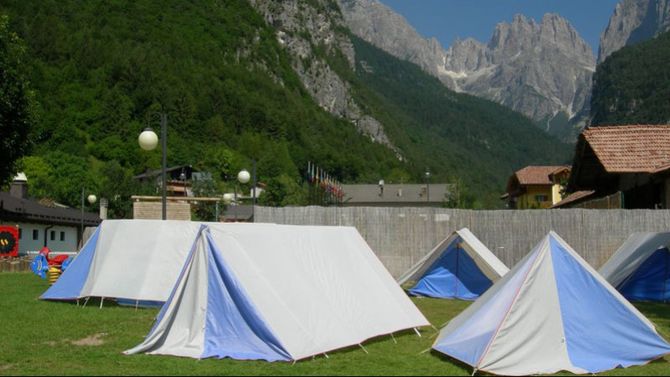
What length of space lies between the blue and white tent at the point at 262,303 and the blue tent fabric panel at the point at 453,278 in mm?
6842

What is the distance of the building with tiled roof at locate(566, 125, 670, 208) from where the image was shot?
20297 mm

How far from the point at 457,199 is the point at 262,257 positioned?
5452 centimetres

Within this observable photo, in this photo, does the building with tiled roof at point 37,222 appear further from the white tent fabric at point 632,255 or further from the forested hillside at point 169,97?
the white tent fabric at point 632,255

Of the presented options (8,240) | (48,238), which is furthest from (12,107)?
(48,238)

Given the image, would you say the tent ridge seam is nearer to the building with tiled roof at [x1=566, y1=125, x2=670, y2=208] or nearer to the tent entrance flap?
the tent entrance flap

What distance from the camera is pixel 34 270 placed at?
24344mm

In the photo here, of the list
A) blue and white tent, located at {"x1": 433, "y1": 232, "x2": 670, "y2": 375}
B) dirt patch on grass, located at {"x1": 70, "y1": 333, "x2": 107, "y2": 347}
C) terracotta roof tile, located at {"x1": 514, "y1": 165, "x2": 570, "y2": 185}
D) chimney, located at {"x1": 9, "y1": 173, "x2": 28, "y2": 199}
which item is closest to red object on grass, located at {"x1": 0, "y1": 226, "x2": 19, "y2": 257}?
chimney, located at {"x1": 9, "y1": 173, "x2": 28, "y2": 199}

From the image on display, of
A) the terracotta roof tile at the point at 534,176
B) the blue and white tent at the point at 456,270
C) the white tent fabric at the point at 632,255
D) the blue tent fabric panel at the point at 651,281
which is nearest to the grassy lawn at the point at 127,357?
the blue tent fabric panel at the point at 651,281

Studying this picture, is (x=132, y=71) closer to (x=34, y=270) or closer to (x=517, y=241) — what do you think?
(x=34, y=270)

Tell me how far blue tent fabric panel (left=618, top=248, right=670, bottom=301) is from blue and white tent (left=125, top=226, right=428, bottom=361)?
26.8 feet

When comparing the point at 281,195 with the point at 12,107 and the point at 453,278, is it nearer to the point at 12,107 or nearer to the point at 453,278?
the point at 12,107

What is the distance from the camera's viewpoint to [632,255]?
17.2 meters

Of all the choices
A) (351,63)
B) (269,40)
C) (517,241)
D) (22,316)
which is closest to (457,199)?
(517,241)

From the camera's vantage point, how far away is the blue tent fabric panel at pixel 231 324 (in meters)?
8.88
